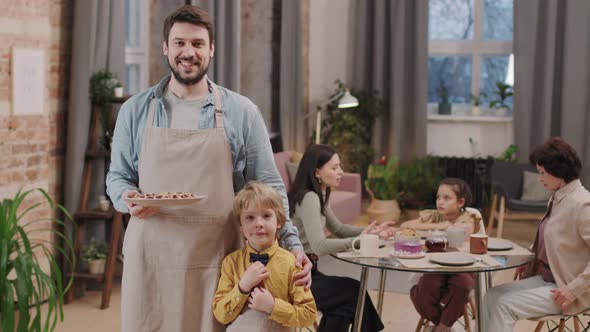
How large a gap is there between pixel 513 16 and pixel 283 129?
8.91ft

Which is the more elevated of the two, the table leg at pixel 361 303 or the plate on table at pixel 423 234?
the plate on table at pixel 423 234

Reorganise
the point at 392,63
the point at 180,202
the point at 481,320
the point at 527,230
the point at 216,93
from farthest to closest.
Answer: the point at 392,63
the point at 527,230
the point at 481,320
the point at 216,93
the point at 180,202

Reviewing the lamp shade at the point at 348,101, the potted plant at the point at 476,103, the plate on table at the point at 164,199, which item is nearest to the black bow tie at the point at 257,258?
the plate on table at the point at 164,199

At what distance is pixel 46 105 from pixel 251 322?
309cm

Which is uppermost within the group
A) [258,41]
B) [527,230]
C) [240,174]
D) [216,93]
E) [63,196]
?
[258,41]

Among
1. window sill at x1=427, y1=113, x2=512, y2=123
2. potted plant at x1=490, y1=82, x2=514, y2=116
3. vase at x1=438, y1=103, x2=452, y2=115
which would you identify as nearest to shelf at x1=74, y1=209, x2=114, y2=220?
window sill at x1=427, y1=113, x2=512, y2=123

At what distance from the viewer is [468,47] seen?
9.84 m

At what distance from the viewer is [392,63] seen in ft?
31.8

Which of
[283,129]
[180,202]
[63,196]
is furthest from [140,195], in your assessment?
[283,129]

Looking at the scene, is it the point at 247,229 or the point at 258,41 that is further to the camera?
the point at 258,41

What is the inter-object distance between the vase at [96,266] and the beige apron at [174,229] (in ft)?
9.93

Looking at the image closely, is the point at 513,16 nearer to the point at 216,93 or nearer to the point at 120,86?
the point at 120,86

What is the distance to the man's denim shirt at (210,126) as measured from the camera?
9.37 feet

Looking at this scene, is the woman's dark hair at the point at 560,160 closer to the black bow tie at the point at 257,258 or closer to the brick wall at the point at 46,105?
the black bow tie at the point at 257,258
